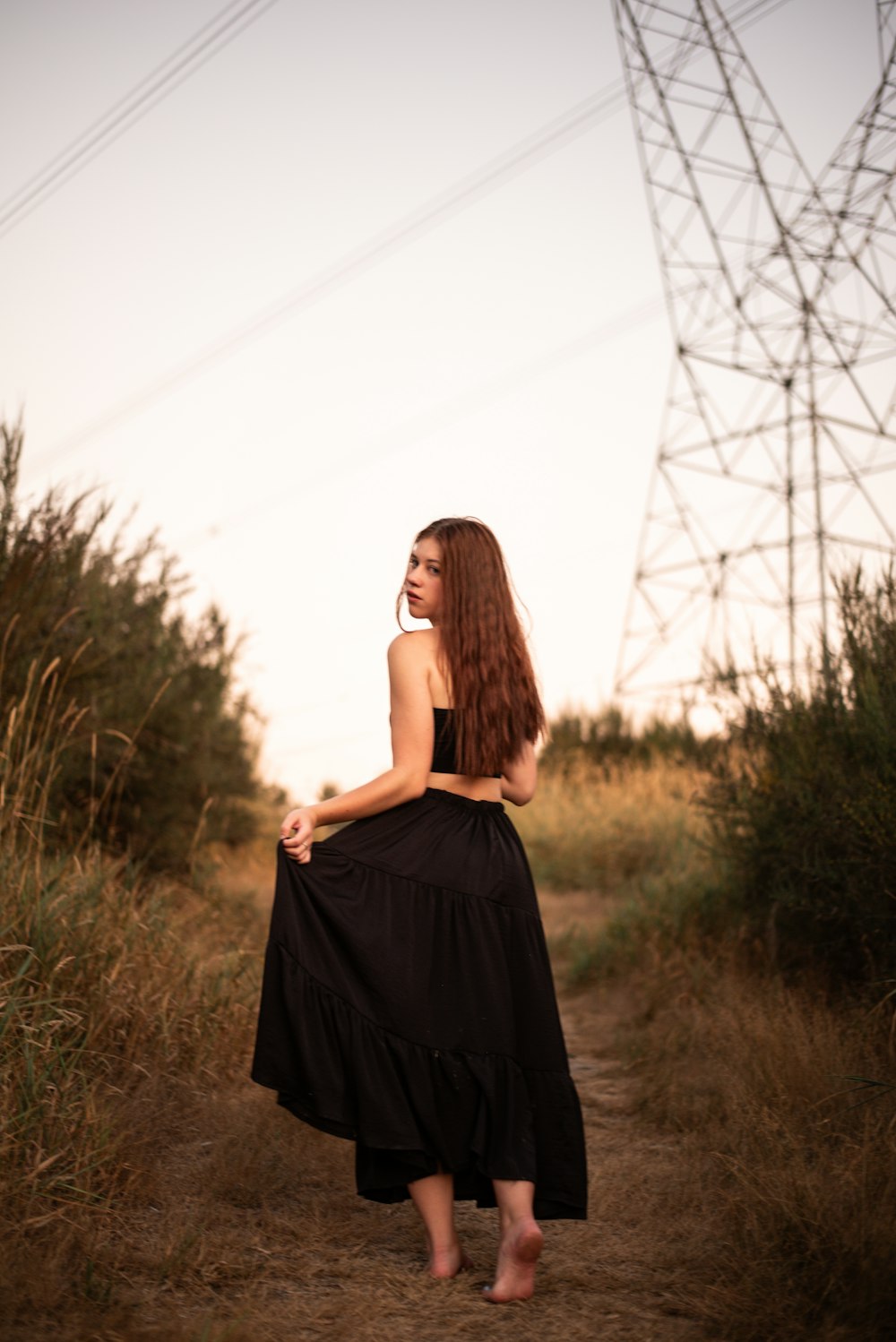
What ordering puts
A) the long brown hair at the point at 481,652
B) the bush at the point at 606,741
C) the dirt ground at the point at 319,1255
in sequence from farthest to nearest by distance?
the bush at the point at 606,741 < the long brown hair at the point at 481,652 < the dirt ground at the point at 319,1255

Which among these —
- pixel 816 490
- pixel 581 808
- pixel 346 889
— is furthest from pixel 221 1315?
pixel 816 490

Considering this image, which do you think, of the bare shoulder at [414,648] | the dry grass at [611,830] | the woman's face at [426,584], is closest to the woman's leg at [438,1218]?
the bare shoulder at [414,648]

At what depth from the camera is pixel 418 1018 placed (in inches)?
121

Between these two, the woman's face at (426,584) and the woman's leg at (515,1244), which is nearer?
the woman's leg at (515,1244)

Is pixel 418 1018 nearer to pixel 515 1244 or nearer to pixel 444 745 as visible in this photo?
pixel 515 1244

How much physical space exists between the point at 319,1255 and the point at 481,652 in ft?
5.60

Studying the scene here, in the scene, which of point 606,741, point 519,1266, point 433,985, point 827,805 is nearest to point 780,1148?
point 519,1266

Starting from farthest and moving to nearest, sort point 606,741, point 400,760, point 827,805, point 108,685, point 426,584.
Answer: point 606,741, point 108,685, point 827,805, point 426,584, point 400,760

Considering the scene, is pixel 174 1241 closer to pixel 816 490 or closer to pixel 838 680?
pixel 838 680

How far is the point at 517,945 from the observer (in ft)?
10.4

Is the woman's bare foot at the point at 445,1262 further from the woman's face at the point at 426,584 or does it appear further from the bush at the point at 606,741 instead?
the bush at the point at 606,741

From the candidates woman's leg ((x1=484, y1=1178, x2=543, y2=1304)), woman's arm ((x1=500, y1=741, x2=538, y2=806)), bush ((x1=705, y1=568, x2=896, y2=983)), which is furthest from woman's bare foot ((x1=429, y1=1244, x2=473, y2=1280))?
bush ((x1=705, y1=568, x2=896, y2=983))

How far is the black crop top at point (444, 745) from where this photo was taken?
3232 millimetres

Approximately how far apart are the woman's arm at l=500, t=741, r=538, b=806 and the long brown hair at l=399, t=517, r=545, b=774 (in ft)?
0.11
